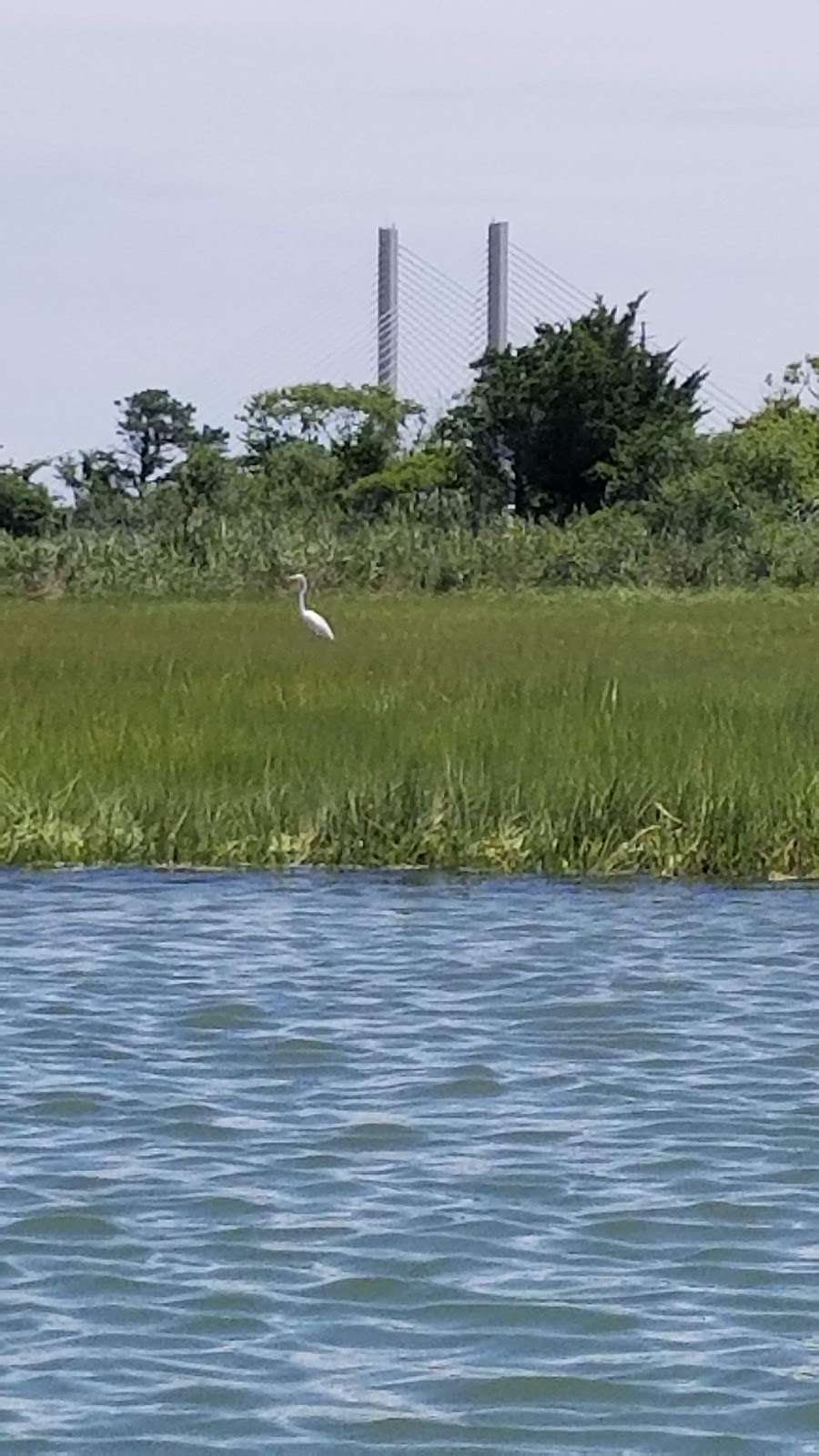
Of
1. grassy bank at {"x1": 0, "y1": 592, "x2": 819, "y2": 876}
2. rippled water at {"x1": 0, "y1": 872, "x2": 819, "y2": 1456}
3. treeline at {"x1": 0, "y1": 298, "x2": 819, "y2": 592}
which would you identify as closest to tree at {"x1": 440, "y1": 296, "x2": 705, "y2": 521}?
treeline at {"x1": 0, "y1": 298, "x2": 819, "y2": 592}

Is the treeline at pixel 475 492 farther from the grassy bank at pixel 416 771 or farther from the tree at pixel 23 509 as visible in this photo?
the grassy bank at pixel 416 771

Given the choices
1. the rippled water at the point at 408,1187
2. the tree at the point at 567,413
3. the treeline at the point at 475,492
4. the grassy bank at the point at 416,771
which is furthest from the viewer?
the tree at the point at 567,413

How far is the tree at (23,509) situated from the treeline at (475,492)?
0.13 feet

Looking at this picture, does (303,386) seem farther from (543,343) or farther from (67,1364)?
(67,1364)

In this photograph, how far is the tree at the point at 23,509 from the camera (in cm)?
5084

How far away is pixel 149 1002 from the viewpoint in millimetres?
9203

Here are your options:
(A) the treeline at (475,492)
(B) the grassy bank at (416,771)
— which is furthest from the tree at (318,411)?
(B) the grassy bank at (416,771)

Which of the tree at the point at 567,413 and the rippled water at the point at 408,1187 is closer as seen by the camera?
the rippled water at the point at 408,1187

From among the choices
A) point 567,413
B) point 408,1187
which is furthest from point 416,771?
point 567,413

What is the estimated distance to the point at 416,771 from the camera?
12828 millimetres

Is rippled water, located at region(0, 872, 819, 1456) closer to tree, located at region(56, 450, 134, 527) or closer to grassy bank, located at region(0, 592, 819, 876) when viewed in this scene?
grassy bank, located at region(0, 592, 819, 876)

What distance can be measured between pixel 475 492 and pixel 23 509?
778 cm

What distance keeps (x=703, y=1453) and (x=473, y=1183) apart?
1790 millimetres

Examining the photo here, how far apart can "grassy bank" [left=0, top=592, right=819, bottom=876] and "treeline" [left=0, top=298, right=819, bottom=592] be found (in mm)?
20609
